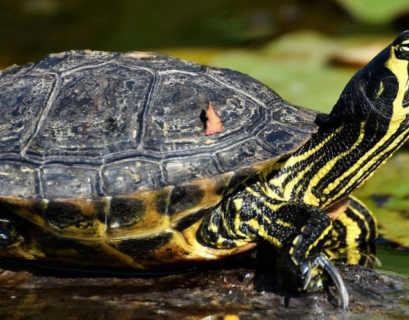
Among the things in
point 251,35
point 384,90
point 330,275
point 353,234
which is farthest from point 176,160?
point 251,35

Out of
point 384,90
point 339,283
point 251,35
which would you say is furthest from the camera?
point 251,35

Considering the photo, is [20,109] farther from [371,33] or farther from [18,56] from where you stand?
[371,33]

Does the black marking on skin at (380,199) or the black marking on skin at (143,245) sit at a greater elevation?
the black marking on skin at (380,199)

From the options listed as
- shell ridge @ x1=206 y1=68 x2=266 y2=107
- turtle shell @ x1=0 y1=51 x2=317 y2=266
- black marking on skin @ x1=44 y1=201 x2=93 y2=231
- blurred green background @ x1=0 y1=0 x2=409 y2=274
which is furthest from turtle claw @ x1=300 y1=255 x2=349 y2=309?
blurred green background @ x1=0 y1=0 x2=409 y2=274

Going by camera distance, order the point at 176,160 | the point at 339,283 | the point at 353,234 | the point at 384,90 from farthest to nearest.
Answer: the point at 353,234 → the point at 384,90 → the point at 176,160 → the point at 339,283

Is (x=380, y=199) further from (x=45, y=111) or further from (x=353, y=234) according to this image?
(x=45, y=111)

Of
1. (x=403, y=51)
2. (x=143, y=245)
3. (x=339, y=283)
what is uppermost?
(x=403, y=51)

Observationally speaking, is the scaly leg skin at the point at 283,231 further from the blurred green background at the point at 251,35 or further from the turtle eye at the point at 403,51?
the blurred green background at the point at 251,35

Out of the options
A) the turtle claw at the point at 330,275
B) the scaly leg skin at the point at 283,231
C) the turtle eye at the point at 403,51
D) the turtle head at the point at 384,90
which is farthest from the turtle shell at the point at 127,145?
the turtle eye at the point at 403,51
